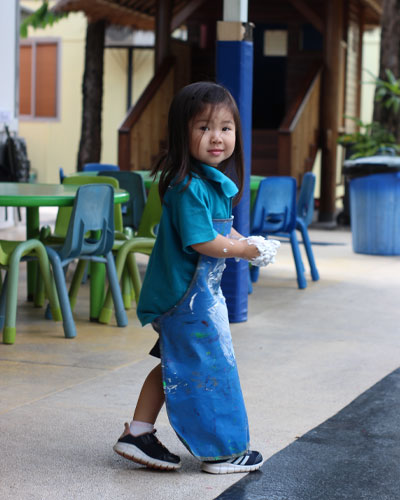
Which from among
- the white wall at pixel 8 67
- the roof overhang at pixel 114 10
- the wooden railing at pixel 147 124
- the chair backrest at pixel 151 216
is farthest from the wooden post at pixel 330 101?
the chair backrest at pixel 151 216

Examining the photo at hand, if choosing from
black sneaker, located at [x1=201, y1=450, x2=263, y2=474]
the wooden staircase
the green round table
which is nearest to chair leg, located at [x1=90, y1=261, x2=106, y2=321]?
the green round table

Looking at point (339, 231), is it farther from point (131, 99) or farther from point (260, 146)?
point (131, 99)

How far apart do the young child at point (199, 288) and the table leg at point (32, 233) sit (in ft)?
11.3

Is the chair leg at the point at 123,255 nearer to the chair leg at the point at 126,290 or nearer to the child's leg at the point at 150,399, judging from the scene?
the chair leg at the point at 126,290

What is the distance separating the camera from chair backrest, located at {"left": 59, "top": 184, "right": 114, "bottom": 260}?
577cm

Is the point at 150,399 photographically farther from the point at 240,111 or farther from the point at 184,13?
the point at 184,13

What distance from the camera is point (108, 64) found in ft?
72.6

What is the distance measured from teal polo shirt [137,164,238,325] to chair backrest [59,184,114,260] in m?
2.42

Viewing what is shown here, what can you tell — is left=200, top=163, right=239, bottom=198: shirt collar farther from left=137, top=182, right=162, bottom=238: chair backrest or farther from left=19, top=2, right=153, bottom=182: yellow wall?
left=19, top=2, right=153, bottom=182: yellow wall

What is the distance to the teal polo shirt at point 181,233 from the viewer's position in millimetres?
3254

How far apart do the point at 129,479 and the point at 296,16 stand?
13.4 metres

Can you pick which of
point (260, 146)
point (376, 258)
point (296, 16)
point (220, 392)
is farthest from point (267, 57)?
point (220, 392)

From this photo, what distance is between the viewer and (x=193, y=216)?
3.25 metres

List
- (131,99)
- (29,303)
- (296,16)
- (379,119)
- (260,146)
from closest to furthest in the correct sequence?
(29,303) < (379,119) < (260,146) < (296,16) < (131,99)
